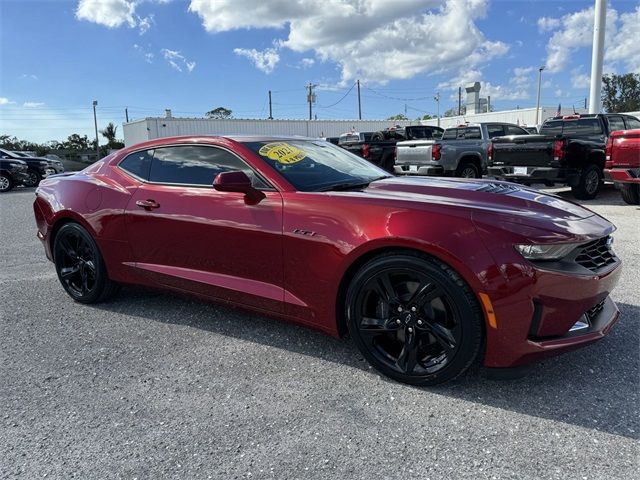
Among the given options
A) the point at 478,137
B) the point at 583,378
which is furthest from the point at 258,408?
the point at 478,137

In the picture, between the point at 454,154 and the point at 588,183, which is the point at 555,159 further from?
the point at 454,154

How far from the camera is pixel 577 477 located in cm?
203

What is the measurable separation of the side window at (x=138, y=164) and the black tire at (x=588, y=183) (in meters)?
8.82

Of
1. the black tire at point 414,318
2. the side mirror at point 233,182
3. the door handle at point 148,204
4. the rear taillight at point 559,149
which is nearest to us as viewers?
the black tire at point 414,318

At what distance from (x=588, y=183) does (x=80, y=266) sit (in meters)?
9.61

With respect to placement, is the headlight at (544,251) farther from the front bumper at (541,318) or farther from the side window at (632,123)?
the side window at (632,123)

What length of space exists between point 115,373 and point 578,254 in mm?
2786

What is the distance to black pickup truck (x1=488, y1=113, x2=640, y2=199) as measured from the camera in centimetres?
962

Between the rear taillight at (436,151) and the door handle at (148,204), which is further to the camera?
the rear taillight at (436,151)

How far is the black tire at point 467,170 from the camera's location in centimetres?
1270

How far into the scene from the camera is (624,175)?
8.30m

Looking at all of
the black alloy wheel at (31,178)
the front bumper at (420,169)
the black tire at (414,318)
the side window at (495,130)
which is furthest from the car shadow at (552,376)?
the black alloy wheel at (31,178)

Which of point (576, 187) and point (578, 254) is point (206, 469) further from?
point (576, 187)

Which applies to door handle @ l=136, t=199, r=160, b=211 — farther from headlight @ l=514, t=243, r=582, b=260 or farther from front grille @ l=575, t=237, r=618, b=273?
front grille @ l=575, t=237, r=618, b=273
